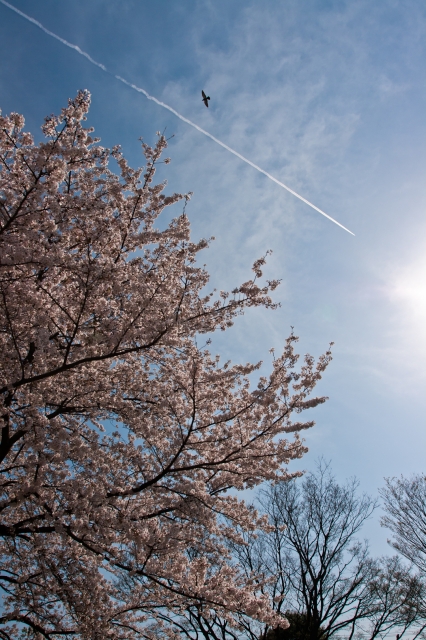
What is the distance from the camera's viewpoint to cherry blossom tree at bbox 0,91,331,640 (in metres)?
4.76

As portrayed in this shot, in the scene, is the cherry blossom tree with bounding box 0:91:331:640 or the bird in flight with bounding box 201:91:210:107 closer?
the cherry blossom tree with bounding box 0:91:331:640

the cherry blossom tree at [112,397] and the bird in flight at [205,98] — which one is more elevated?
the bird in flight at [205,98]

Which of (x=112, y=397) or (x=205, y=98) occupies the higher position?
(x=205, y=98)

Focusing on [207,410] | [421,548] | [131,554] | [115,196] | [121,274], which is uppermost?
[115,196]

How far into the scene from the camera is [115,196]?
5.72 metres

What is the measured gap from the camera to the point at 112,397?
6145 mm

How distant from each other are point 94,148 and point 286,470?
21.0 feet

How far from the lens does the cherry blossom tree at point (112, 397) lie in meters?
4.76

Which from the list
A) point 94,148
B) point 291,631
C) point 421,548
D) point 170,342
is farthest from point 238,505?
point 291,631

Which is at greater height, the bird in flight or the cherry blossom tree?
the bird in flight

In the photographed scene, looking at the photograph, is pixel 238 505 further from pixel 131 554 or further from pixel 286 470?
pixel 131 554

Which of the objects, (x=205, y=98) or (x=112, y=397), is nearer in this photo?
(x=112, y=397)

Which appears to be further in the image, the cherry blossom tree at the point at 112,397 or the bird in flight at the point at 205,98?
the bird in flight at the point at 205,98

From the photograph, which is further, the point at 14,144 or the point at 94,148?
the point at 94,148
